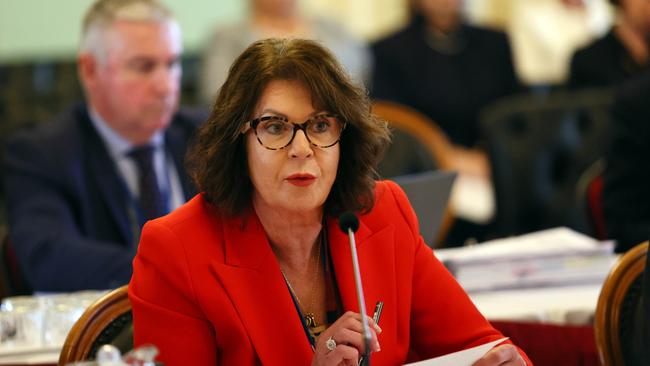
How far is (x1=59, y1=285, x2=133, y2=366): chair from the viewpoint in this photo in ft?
7.72

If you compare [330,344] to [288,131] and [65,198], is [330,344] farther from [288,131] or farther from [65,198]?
[65,198]

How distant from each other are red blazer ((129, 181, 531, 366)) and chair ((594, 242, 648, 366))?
11.6 inches

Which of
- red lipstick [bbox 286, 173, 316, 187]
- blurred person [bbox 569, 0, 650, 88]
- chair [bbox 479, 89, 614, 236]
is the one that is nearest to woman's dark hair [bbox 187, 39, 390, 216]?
red lipstick [bbox 286, 173, 316, 187]

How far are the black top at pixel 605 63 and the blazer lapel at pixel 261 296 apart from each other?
3.64 m

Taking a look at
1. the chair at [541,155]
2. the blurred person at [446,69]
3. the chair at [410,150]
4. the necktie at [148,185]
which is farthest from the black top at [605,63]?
the necktie at [148,185]

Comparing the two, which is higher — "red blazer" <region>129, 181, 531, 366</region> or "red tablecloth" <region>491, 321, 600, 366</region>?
"red blazer" <region>129, 181, 531, 366</region>

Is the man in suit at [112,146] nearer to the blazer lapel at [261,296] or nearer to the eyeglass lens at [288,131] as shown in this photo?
the blazer lapel at [261,296]

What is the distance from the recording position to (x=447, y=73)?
6.33 m

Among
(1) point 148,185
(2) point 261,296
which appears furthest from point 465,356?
(1) point 148,185

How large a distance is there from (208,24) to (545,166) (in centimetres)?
380

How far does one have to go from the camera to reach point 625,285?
8.33 ft

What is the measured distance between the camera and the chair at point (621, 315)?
2504 millimetres

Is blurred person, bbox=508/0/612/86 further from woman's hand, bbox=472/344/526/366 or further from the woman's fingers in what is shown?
the woman's fingers

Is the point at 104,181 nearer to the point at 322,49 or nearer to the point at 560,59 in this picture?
the point at 322,49
